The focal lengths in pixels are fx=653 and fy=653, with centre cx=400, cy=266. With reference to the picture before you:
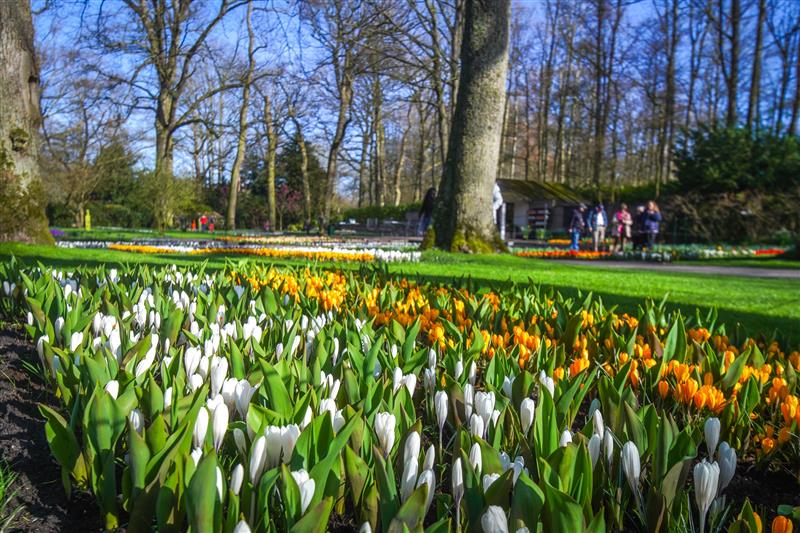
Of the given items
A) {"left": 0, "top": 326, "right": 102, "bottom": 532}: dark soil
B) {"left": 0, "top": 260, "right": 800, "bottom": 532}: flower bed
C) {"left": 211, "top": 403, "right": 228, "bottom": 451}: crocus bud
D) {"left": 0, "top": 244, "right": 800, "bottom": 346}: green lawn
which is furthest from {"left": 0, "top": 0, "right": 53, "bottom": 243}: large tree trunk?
{"left": 211, "top": 403, "right": 228, "bottom": 451}: crocus bud

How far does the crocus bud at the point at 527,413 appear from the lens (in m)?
1.81

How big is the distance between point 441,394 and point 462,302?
200cm

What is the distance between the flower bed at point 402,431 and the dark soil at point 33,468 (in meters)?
0.07

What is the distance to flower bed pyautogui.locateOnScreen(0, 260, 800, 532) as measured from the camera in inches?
53.0

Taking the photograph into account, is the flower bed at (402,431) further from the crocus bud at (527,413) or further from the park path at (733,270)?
the park path at (733,270)

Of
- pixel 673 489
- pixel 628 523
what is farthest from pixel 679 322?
pixel 673 489

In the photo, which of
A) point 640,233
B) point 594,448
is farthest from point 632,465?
point 640,233

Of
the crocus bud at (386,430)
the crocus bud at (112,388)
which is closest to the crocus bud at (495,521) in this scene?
the crocus bud at (386,430)

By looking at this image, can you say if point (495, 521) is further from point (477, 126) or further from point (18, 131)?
point (477, 126)

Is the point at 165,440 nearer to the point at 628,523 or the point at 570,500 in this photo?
the point at 570,500

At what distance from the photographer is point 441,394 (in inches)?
75.1

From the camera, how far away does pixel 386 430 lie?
1.61 m

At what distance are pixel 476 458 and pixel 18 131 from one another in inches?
424

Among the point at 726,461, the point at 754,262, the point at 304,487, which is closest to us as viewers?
the point at 304,487
